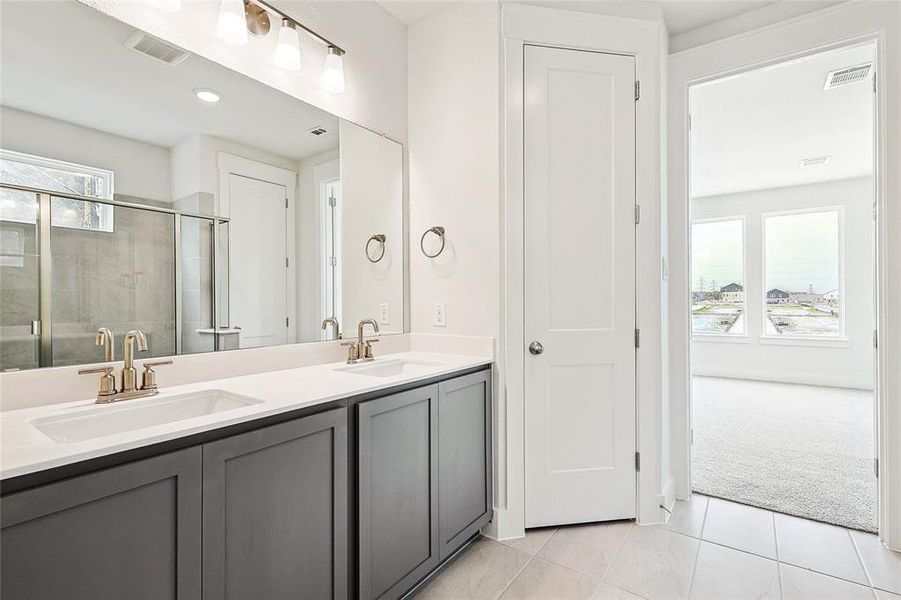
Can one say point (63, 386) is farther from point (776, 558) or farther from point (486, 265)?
point (776, 558)

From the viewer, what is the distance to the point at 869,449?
3.25 meters

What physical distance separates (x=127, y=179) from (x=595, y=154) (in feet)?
6.48

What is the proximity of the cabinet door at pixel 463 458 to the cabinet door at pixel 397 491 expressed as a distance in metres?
0.06

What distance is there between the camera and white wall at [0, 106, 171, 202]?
118 centimetres

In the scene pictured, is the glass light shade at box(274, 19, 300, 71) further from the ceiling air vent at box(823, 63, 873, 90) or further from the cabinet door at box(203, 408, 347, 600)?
the ceiling air vent at box(823, 63, 873, 90)

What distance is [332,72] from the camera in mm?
1971

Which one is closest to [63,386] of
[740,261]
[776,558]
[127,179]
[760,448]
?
[127,179]

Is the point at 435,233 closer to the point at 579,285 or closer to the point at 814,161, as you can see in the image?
the point at 579,285

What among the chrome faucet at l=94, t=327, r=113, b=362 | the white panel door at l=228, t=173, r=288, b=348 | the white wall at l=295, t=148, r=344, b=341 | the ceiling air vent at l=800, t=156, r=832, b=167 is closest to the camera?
the chrome faucet at l=94, t=327, r=113, b=362

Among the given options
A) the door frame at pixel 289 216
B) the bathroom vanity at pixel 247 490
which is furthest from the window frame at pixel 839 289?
the door frame at pixel 289 216

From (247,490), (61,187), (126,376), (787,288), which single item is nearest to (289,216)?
(61,187)

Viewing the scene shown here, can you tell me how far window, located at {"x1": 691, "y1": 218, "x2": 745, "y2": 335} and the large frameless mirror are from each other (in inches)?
234

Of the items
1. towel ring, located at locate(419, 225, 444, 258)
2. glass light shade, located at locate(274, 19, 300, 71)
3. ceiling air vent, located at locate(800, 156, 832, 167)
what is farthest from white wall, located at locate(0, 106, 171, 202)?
ceiling air vent, located at locate(800, 156, 832, 167)

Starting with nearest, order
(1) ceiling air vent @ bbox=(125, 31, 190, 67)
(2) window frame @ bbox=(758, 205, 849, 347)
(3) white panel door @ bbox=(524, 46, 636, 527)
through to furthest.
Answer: (1) ceiling air vent @ bbox=(125, 31, 190, 67), (3) white panel door @ bbox=(524, 46, 636, 527), (2) window frame @ bbox=(758, 205, 849, 347)
